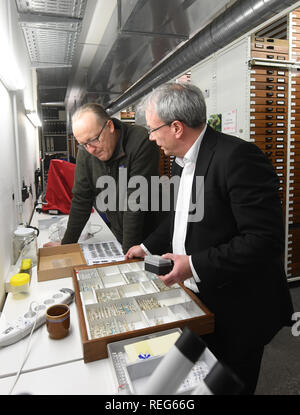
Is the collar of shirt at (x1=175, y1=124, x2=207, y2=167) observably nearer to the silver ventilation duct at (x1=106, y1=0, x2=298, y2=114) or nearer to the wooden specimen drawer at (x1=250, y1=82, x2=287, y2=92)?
the silver ventilation duct at (x1=106, y1=0, x2=298, y2=114)

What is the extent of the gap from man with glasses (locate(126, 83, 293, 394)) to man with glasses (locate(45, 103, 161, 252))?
443 mm

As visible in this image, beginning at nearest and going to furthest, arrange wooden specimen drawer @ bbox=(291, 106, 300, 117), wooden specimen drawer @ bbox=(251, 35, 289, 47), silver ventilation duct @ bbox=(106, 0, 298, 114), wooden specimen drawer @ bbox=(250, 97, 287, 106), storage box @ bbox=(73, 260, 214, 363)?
1. storage box @ bbox=(73, 260, 214, 363)
2. silver ventilation duct @ bbox=(106, 0, 298, 114)
3. wooden specimen drawer @ bbox=(251, 35, 289, 47)
4. wooden specimen drawer @ bbox=(250, 97, 287, 106)
5. wooden specimen drawer @ bbox=(291, 106, 300, 117)

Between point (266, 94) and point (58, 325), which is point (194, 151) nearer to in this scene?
point (58, 325)

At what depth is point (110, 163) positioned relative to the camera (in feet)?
5.55

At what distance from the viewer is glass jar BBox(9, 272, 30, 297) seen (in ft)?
3.82

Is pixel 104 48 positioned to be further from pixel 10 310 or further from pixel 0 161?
pixel 10 310

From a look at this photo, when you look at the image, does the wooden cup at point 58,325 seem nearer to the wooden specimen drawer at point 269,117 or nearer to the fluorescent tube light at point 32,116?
the fluorescent tube light at point 32,116

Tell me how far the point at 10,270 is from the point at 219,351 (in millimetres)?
1032

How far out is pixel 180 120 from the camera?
1.06 meters

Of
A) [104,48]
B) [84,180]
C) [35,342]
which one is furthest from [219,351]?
[104,48]

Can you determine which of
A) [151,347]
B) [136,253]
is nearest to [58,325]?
[151,347]

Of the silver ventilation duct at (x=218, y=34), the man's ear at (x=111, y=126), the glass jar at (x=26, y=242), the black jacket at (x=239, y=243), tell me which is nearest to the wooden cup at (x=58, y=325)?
the black jacket at (x=239, y=243)

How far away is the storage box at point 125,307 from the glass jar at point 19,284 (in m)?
0.20

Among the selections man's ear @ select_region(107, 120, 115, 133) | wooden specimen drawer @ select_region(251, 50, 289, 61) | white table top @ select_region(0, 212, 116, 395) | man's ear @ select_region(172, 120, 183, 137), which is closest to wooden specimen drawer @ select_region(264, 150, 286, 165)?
wooden specimen drawer @ select_region(251, 50, 289, 61)
